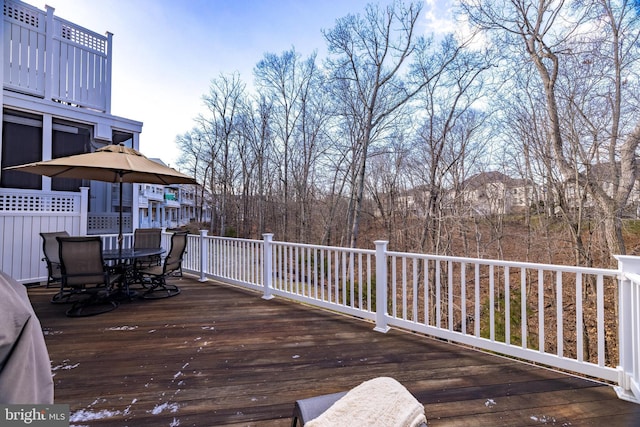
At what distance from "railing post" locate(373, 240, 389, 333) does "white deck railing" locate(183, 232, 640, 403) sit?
0.01 metres

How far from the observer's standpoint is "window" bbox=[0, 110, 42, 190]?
5268mm

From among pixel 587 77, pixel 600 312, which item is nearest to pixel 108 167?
pixel 600 312

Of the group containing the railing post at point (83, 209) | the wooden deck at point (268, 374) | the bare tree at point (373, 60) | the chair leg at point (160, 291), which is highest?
the bare tree at point (373, 60)

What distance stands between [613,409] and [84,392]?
12.3 ft

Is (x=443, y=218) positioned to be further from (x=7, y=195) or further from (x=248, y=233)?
(x=248, y=233)

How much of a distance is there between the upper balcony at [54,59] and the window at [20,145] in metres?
0.64

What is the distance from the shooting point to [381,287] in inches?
130

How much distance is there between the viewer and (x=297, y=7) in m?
8.29

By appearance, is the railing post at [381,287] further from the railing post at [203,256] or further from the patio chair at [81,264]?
the railing post at [203,256]

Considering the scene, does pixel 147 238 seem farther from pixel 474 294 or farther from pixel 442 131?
pixel 442 131

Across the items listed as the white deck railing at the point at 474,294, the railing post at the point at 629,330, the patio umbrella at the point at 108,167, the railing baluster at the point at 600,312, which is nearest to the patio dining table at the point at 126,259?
the patio umbrella at the point at 108,167

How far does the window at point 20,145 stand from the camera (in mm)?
5268

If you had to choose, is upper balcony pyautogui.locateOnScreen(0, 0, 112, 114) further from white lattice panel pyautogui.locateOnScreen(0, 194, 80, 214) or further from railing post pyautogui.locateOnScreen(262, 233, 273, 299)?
railing post pyautogui.locateOnScreen(262, 233, 273, 299)

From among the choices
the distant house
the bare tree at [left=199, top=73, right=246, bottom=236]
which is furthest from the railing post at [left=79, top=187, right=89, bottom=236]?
the bare tree at [left=199, top=73, right=246, bottom=236]
